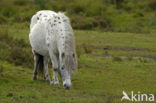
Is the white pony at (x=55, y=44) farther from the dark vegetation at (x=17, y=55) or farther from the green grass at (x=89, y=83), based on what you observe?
the dark vegetation at (x=17, y=55)

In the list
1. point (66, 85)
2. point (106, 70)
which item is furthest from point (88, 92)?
point (106, 70)

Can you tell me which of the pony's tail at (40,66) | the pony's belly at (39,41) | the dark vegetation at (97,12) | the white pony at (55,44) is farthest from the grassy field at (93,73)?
the dark vegetation at (97,12)

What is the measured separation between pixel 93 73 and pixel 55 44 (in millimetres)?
4089

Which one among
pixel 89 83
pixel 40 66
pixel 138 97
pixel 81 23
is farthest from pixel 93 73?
pixel 81 23

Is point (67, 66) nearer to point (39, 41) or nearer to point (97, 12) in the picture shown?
point (39, 41)

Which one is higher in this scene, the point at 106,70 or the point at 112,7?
the point at 106,70

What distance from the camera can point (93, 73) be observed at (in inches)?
685

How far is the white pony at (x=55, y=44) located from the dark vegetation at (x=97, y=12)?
59.4ft

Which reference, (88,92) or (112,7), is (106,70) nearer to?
(88,92)

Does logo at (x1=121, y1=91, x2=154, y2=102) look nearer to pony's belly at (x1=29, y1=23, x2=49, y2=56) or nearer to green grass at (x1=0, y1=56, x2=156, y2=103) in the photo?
green grass at (x1=0, y1=56, x2=156, y2=103)

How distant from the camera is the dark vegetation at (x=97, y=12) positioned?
35.4 metres

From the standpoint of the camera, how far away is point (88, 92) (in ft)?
42.4

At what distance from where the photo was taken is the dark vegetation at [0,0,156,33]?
35375 mm

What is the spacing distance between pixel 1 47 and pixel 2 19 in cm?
1700
